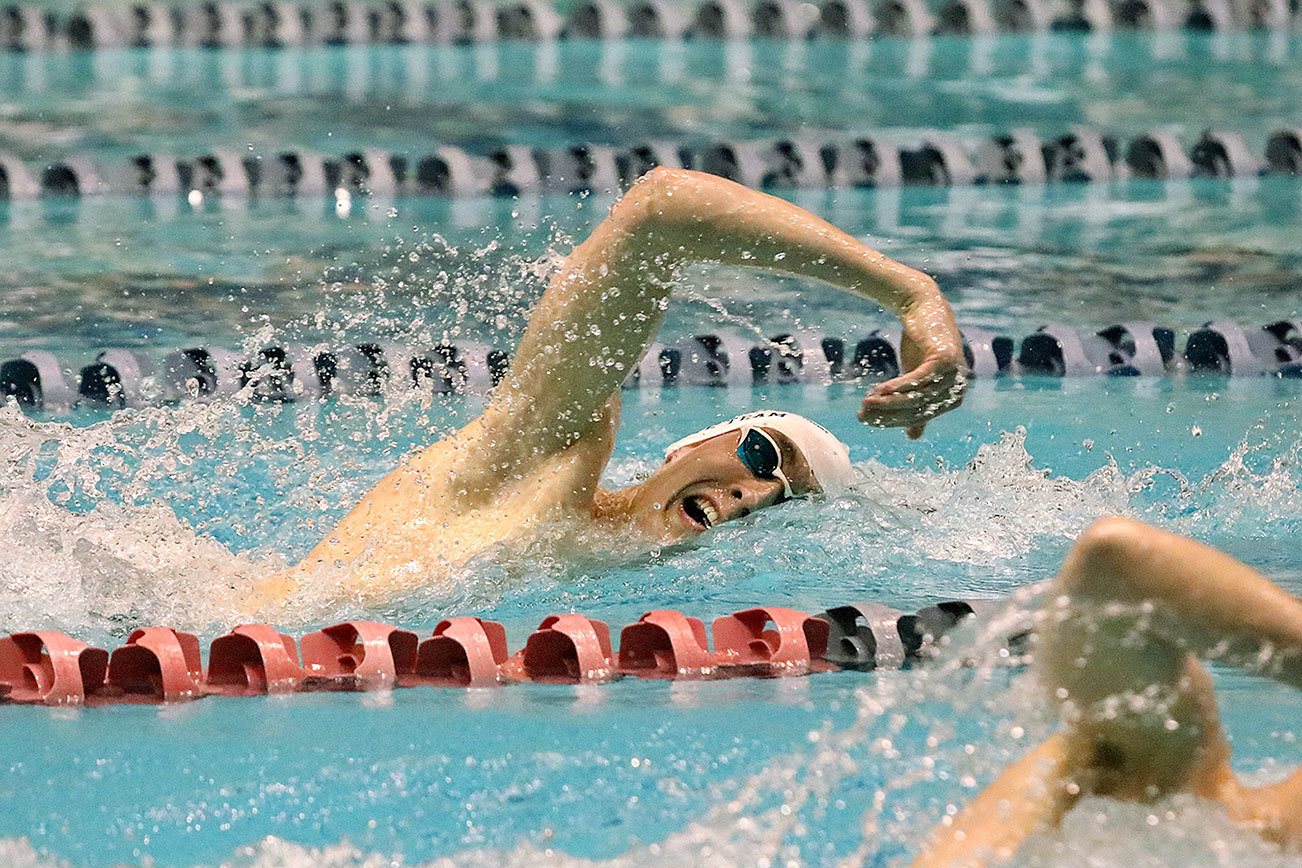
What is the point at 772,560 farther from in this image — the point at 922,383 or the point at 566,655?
the point at 922,383

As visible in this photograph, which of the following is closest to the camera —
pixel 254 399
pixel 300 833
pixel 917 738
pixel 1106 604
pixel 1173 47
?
pixel 1106 604

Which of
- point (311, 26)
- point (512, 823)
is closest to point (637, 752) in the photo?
point (512, 823)

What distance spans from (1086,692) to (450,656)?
129 centimetres

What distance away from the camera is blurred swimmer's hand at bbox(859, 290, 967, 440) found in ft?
7.14

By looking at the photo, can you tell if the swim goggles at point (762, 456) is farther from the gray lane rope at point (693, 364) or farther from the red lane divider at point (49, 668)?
the gray lane rope at point (693, 364)

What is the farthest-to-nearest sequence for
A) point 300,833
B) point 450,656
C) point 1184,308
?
1. point 1184,308
2. point 450,656
3. point 300,833

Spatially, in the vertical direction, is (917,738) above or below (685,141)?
below

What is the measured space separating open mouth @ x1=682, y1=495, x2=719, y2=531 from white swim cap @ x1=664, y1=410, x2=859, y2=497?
0.10 m

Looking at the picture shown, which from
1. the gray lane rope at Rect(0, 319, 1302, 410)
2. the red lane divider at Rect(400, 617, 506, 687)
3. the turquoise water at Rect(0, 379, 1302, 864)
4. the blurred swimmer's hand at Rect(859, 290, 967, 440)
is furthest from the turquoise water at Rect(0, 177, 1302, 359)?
the blurred swimmer's hand at Rect(859, 290, 967, 440)

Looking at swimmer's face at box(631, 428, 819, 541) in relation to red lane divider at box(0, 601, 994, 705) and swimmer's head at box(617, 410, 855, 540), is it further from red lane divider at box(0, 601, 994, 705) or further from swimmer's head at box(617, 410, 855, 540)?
red lane divider at box(0, 601, 994, 705)

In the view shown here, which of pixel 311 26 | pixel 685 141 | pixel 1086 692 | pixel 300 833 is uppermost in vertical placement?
pixel 311 26

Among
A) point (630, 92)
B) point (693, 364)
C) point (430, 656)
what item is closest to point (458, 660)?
point (430, 656)

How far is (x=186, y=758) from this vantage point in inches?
91.9

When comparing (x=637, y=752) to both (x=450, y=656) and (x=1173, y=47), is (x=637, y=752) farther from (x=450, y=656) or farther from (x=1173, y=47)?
(x=1173, y=47)
